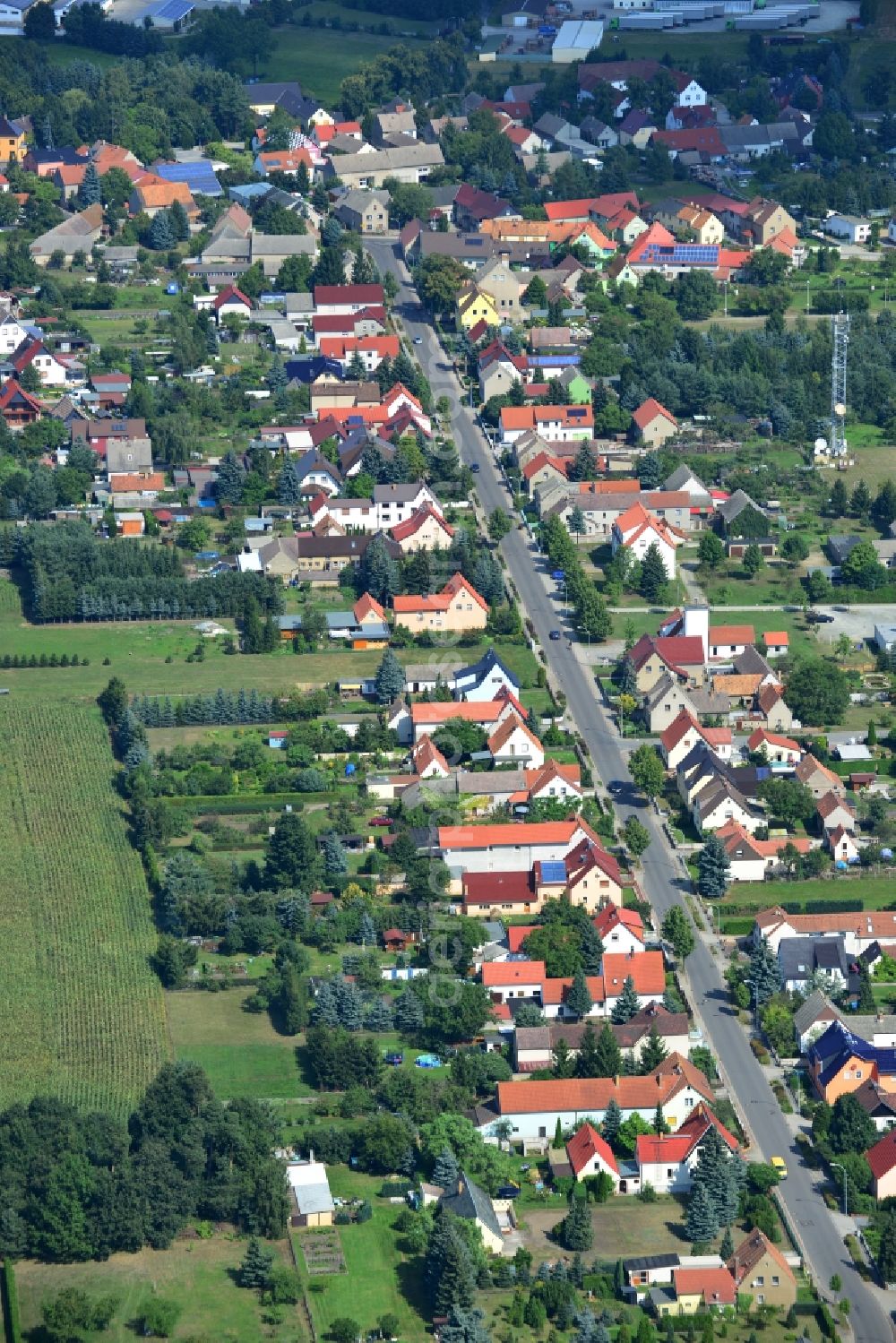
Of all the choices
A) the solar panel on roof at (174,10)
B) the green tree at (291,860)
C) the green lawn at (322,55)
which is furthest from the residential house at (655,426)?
the solar panel on roof at (174,10)

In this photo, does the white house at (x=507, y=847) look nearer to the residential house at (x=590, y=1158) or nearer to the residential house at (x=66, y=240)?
the residential house at (x=590, y=1158)

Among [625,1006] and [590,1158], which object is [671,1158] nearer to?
[590,1158]

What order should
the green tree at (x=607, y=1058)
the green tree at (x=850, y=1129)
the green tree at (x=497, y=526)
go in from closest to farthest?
the green tree at (x=850, y=1129) → the green tree at (x=607, y=1058) → the green tree at (x=497, y=526)

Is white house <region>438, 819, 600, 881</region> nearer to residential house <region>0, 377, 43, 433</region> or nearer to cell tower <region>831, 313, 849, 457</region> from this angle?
cell tower <region>831, 313, 849, 457</region>

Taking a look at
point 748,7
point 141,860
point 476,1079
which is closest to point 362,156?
point 748,7

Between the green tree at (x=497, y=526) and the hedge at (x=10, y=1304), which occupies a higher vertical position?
the hedge at (x=10, y=1304)

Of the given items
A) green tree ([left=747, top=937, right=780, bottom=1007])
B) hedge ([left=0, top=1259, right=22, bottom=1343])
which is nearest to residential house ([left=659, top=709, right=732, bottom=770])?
green tree ([left=747, top=937, right=780, bottom=1007])

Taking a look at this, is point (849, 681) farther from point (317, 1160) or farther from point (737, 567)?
point (317, 1160)
